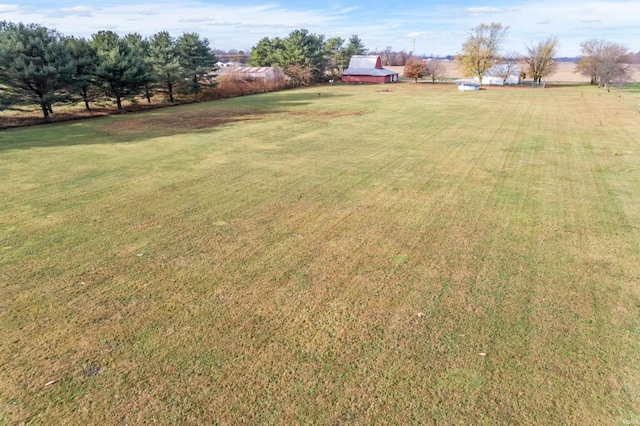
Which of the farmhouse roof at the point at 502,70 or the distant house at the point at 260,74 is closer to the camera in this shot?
the distant house at the point at 260,74

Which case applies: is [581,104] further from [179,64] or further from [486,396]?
[486,396]

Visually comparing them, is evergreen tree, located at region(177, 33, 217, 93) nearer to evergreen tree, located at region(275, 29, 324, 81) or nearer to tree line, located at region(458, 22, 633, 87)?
evergreen tree, located at region(275, 29, 324, 81)

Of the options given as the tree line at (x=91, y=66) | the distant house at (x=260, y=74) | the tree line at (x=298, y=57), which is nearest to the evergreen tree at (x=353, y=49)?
the tree line at (x=298, y=57)

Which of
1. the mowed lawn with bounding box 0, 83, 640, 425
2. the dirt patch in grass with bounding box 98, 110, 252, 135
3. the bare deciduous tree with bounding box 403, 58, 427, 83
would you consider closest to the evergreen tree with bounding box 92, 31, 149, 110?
the dirt patch in grass with bounding box 98, 110, 252, 135

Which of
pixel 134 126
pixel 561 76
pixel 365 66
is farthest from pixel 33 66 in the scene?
pixel 561 76

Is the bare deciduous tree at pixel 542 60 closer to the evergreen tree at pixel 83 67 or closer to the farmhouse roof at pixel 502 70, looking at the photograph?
the farmhouse roof at pixel 502 70

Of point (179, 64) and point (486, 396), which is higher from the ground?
point (179, 64)

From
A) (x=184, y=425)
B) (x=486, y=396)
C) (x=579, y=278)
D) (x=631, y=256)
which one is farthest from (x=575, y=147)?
(x=184, y=425)
